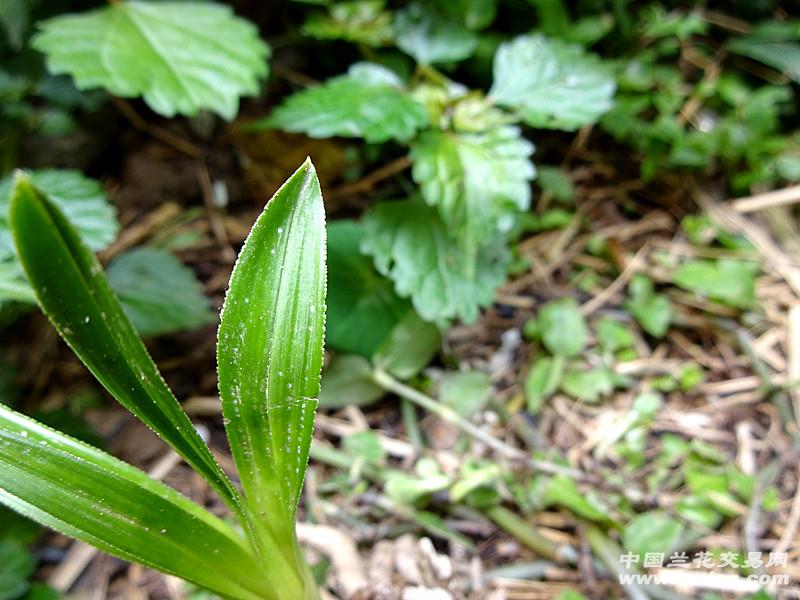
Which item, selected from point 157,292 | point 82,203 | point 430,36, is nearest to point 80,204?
point 82,203

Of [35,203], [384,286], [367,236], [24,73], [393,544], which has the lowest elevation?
[393,544]

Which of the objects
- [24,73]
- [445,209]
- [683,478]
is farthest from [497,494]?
[24,73]

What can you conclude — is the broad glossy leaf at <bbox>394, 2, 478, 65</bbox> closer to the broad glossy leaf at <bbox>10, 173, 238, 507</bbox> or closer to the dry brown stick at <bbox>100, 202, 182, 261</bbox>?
the dry brown stick at <bbox>100, 202, 182, 261</bbox>

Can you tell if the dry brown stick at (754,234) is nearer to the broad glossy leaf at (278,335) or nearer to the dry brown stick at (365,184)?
the dry brown stick at (365,184)

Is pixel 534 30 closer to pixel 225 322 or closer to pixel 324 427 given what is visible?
pixel 324 427

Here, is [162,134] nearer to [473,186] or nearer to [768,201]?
[473,186]

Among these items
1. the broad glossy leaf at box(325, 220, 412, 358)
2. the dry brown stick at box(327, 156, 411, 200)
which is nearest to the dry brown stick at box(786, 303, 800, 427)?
the broad glossy leaf at box(325, 220, 412, 358)
